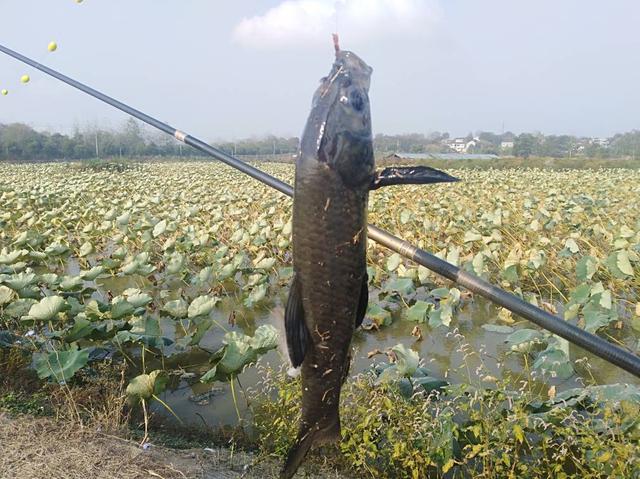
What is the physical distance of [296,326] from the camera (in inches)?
47.6

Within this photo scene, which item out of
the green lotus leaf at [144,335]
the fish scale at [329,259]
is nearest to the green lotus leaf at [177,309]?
the green lotus leaf at [144,335]

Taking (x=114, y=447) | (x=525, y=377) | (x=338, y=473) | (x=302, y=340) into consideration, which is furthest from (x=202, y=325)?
(x=302, y=340)

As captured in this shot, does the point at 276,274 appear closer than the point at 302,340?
No

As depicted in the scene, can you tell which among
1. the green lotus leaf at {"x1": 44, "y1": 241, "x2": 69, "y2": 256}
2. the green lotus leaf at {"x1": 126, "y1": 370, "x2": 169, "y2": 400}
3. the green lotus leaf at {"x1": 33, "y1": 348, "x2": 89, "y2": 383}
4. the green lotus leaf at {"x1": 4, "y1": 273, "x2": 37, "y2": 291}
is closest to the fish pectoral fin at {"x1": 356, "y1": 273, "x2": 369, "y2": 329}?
the green lotus leaf at {"x1": 126, "y1": 370, "x2": 169, "y2": 400}

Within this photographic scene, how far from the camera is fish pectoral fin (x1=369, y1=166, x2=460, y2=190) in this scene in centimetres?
114

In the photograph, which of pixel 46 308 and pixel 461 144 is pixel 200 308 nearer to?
pixel 46 308

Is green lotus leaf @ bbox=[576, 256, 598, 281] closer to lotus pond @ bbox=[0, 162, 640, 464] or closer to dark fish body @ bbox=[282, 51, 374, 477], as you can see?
lotus pond @ bbox=[0, 162, 640, 464]

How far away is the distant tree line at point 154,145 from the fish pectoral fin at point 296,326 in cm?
3478

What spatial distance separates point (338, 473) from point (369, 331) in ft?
7.35

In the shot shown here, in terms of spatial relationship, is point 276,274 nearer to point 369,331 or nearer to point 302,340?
point 369,331

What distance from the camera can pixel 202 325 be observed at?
150 inches

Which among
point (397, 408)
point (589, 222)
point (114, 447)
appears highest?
point (589, 222)

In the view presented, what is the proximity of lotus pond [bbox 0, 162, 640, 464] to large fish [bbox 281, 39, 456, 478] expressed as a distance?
0.68 feet

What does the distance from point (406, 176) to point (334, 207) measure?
0.18 metres
